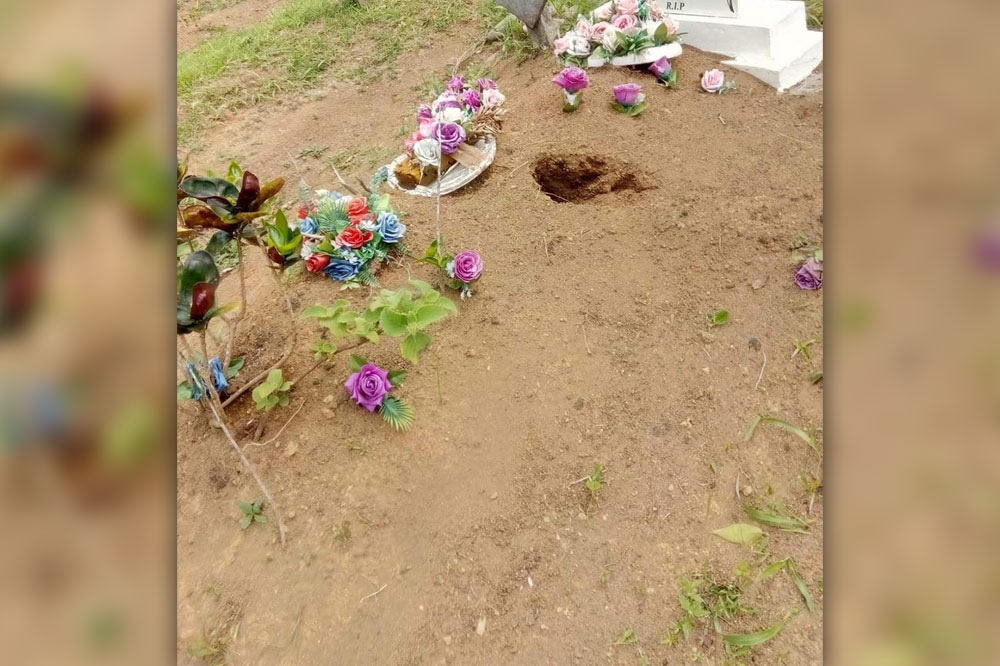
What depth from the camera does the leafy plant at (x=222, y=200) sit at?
1.72m

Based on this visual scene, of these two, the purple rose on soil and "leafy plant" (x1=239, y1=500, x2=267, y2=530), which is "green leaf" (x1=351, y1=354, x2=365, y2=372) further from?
"leafy plant" (x1=239, y1=500, x2=267, y2=530)

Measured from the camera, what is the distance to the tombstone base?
3874 millimetres

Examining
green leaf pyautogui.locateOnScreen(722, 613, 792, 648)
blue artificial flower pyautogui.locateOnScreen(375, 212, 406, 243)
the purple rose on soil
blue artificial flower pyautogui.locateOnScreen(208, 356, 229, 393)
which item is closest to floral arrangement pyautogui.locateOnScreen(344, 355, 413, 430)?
the purple rose on soil

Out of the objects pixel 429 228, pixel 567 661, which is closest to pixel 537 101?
pixel 429 228

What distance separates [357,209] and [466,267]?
2.36ft

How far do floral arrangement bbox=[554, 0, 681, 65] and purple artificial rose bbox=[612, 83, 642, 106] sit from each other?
594 millimetres

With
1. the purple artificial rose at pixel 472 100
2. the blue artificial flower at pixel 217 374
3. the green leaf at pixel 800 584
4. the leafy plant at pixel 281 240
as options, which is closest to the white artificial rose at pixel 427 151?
the purple artificial rose at pixel 472 100

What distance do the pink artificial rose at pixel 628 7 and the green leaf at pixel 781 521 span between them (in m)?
3.41
